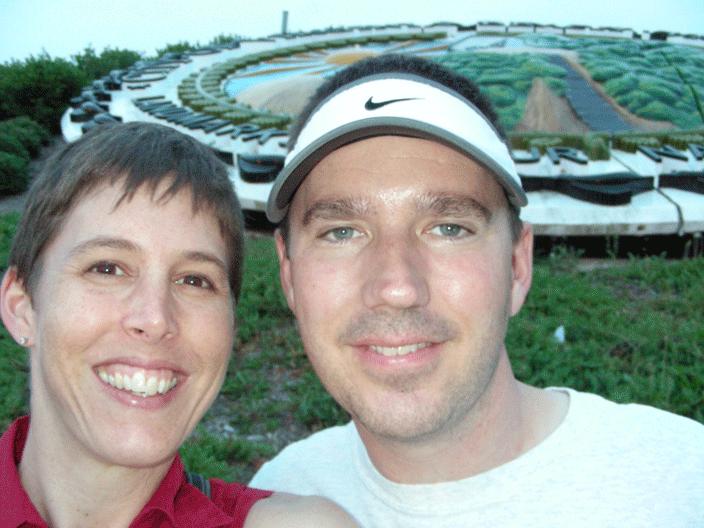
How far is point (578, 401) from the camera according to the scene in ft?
7.82

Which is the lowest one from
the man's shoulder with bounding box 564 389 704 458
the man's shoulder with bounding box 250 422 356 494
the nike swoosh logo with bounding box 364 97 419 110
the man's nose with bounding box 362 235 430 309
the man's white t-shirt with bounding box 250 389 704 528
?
the man's shoulder with bounding box 250 422 356 494

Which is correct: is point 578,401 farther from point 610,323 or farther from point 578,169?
point 578,169

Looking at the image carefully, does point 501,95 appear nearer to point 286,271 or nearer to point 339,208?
point 286,271

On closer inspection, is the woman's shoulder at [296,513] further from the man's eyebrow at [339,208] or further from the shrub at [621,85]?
the shrub at [621,85]

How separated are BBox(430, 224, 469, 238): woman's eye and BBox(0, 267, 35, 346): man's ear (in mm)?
1196

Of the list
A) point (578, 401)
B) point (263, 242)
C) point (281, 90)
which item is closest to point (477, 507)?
point (578, 401)

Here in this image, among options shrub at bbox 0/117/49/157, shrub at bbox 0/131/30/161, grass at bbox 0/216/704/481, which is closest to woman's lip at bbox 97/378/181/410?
grass at bbox 0/216/704/481

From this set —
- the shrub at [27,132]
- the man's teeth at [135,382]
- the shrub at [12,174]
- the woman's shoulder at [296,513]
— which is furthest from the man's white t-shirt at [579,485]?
the shrub at [27,132]

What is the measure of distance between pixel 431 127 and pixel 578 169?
5.57 meters

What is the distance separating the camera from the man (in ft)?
6.97

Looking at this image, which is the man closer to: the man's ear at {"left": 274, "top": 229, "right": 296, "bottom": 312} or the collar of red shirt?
the man's ear at {"left": 274, "top": 229, "right": 296, "bottom": 312}

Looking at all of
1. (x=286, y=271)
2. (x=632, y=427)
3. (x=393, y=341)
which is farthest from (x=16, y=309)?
(x=632, y=427)

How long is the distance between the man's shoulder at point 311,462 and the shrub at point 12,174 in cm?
874

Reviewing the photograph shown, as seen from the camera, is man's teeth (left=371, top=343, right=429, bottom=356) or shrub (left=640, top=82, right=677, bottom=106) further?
shrub (left=640, top=82, right=677, bottom=106)
